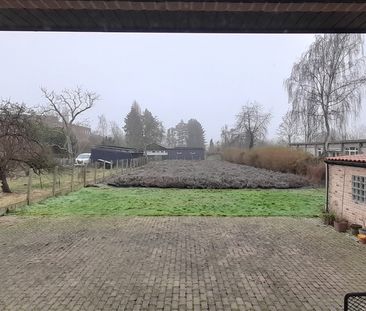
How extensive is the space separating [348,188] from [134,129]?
77903 mm

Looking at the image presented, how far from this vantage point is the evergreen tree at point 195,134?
113562 mm

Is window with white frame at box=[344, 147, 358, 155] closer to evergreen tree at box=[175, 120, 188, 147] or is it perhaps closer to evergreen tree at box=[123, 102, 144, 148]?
evergreen tree at box=[123, 102, 144, 148]

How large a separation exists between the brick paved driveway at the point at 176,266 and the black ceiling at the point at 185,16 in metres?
3.90

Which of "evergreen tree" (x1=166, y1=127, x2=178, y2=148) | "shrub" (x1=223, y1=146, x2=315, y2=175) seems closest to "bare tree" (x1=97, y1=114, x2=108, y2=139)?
"evergreen tree" (x1=166, y1=127, x2=178, y2=148)

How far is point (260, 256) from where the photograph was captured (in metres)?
8.23

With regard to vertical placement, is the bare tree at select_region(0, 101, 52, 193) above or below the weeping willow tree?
below

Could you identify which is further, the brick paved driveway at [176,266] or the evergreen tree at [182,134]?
the evergreen tree at [182,134]

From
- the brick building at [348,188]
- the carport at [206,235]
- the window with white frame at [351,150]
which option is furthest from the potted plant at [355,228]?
the window with white frame at [351,150]

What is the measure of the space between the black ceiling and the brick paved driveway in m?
3.90

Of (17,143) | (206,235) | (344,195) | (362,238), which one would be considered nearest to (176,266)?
(206,235)

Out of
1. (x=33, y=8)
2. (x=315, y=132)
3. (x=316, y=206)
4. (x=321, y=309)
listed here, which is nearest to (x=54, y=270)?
(x=321, y=309)

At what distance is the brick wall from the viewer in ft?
35.9

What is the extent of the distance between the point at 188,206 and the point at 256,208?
2.74 metres

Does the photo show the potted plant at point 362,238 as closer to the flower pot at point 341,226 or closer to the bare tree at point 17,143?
the flower pot at point 341,226
